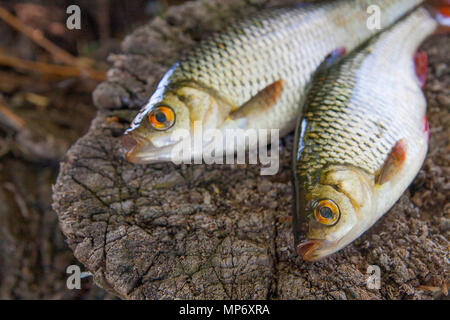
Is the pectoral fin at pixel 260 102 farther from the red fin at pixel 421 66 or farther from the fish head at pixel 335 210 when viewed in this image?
the red fin at pixel 421 66

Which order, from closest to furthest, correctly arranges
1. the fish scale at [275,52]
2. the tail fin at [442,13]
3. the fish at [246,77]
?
the fish at [246,77] < the fish scale at [275,52] < the tail fin at [442,13]

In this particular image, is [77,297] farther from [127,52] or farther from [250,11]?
[250,11]

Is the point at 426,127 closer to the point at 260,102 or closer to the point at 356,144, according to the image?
the point at 356,144

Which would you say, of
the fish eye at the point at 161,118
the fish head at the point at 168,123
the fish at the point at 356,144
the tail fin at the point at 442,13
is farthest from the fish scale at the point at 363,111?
the fish eye at the point at 161,118

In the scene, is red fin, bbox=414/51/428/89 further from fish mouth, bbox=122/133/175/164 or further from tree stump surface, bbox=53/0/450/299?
fish mouth, bbox=122/133/175/164

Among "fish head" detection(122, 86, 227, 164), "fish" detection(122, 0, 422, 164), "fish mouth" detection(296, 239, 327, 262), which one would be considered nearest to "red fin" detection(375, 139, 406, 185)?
"fish mouth" detection(296, 239, 327, 262)

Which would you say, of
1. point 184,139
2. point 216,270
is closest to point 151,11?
point 184,139

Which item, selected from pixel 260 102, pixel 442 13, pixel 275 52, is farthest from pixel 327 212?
pixel 442 13
